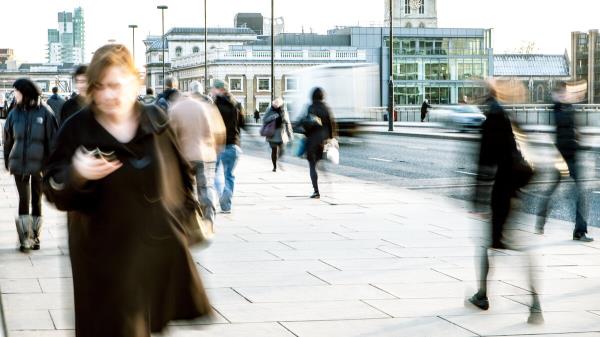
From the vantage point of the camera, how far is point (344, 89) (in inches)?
1937

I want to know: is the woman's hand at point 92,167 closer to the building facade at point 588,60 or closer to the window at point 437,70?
the window at point 437,70

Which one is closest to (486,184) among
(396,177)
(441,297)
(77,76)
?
(441,297)

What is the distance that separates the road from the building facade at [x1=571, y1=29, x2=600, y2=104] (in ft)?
357

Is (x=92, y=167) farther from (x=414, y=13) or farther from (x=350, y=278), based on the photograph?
(x=414, y=13)

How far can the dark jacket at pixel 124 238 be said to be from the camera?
3.88m

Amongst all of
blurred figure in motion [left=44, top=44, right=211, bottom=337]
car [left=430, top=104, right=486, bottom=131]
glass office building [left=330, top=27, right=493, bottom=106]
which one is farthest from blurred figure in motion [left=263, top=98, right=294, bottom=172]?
glass office building [left=330, top=27, right=493, bottom=106]

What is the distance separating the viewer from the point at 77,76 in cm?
976

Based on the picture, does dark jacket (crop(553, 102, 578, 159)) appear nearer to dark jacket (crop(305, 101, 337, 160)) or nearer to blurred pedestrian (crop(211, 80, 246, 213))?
blurred pedestrian (crop(211, 80, 246, 213))

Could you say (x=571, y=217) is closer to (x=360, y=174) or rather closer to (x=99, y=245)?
(x=360, y=174)

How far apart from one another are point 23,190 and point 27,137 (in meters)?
0.62

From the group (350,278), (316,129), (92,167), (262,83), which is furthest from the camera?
(262,83)

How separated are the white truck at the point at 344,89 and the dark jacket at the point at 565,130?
118 feet

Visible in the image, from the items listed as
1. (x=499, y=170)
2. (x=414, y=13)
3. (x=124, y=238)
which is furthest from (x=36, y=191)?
(x=414, y=13)

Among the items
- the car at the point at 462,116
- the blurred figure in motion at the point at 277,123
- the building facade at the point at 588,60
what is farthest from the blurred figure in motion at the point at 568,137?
the building facade at the point at 588,60
